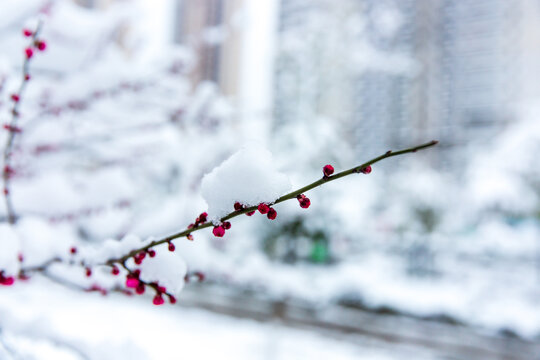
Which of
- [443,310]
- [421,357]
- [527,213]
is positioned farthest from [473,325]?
→ [527,213]

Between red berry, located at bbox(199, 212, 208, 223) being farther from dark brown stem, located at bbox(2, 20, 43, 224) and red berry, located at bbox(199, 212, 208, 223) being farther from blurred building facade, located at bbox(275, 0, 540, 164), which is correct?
blurred building facade, located at bbox(275, 0, 540, 164)

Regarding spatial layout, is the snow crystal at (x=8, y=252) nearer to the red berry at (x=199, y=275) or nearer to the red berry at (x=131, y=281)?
the red berry at (x=131, y=281)

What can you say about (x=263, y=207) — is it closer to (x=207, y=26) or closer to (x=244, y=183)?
(x=244, y=183)

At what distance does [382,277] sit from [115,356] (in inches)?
395

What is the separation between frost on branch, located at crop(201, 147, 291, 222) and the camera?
512 mm

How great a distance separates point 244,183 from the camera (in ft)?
1.74

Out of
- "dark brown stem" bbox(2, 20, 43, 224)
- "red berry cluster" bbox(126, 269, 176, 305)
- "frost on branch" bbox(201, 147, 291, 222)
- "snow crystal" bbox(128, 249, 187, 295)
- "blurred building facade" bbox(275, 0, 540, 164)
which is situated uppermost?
"blurred building facade" bbox(275, 0, 540, 164)

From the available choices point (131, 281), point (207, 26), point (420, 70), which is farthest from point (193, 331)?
point (420, 70)

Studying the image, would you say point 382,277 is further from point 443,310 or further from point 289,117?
point 289,117

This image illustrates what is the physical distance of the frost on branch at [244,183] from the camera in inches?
20.2

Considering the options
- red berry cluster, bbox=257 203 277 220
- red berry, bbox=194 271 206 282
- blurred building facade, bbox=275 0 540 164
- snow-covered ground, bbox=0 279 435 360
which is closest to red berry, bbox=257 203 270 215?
red berry cluster, bbox=257 203 277 220

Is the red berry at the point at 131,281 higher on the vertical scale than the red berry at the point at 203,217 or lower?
lower

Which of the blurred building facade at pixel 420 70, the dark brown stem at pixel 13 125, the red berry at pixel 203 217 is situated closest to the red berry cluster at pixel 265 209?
the red berry at pixel 203 217

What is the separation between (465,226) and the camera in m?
11.5
